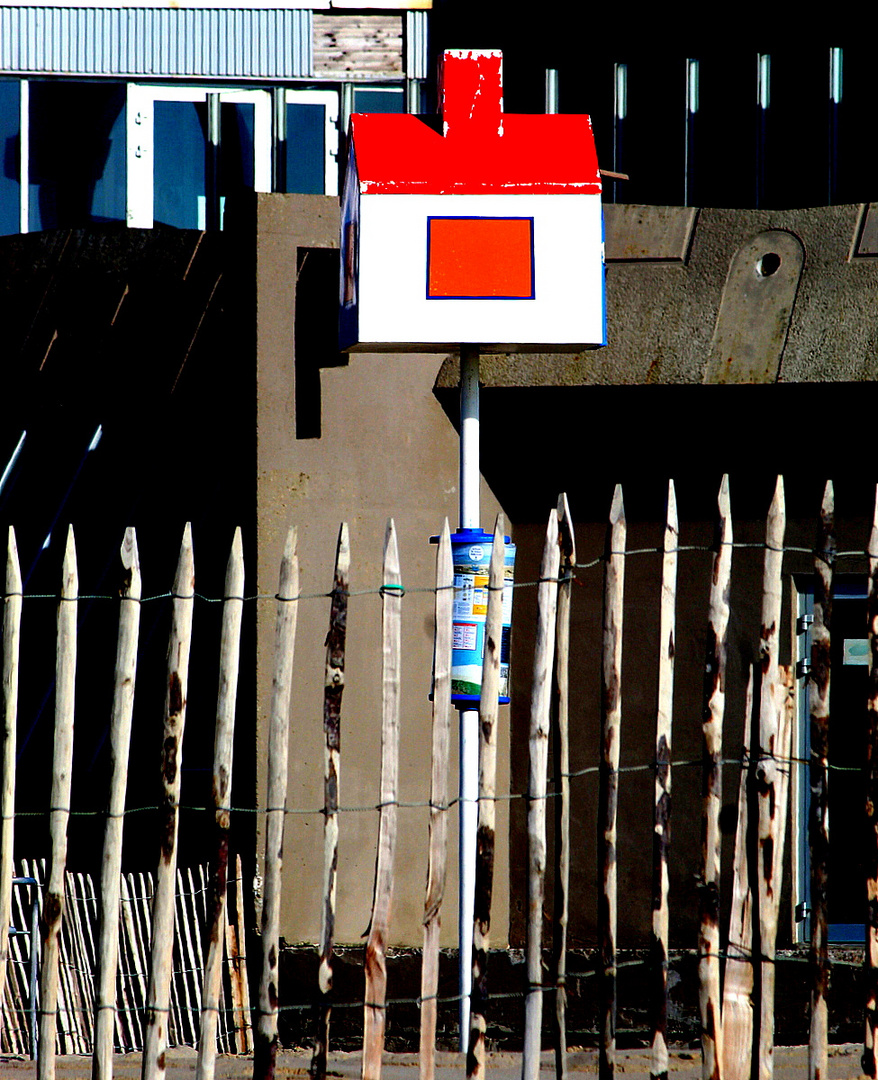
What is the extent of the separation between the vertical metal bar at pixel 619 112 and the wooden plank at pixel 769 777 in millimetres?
7541

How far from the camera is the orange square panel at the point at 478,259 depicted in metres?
5.99

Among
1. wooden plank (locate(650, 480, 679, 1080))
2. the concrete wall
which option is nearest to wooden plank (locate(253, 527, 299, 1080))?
wooden plank (locate(650, 480, 679, 1080))

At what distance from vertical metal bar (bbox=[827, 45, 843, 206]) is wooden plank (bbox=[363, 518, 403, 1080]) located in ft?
26.5

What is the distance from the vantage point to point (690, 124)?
38.2ft

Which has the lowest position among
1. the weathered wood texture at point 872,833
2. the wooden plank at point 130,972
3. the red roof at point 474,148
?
the wooden plank at point 130,972

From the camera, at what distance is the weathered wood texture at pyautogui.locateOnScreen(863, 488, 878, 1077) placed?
4.64 m

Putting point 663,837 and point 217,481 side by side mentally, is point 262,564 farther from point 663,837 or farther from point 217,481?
point 663,837

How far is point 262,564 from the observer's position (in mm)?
7676

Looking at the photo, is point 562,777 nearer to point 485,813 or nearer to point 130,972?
point 485,813

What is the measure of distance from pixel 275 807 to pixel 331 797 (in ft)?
0.64

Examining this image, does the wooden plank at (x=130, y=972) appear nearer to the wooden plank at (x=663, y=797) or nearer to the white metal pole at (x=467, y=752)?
the white metal pole at (x=467, y=752)

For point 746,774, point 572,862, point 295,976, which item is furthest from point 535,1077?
point 572,862

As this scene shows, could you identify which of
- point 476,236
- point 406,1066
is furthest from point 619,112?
point 406,1066

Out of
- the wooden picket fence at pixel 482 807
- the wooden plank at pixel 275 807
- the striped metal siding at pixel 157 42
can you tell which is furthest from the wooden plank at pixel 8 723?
the striped metal siding at pixel 157 42
